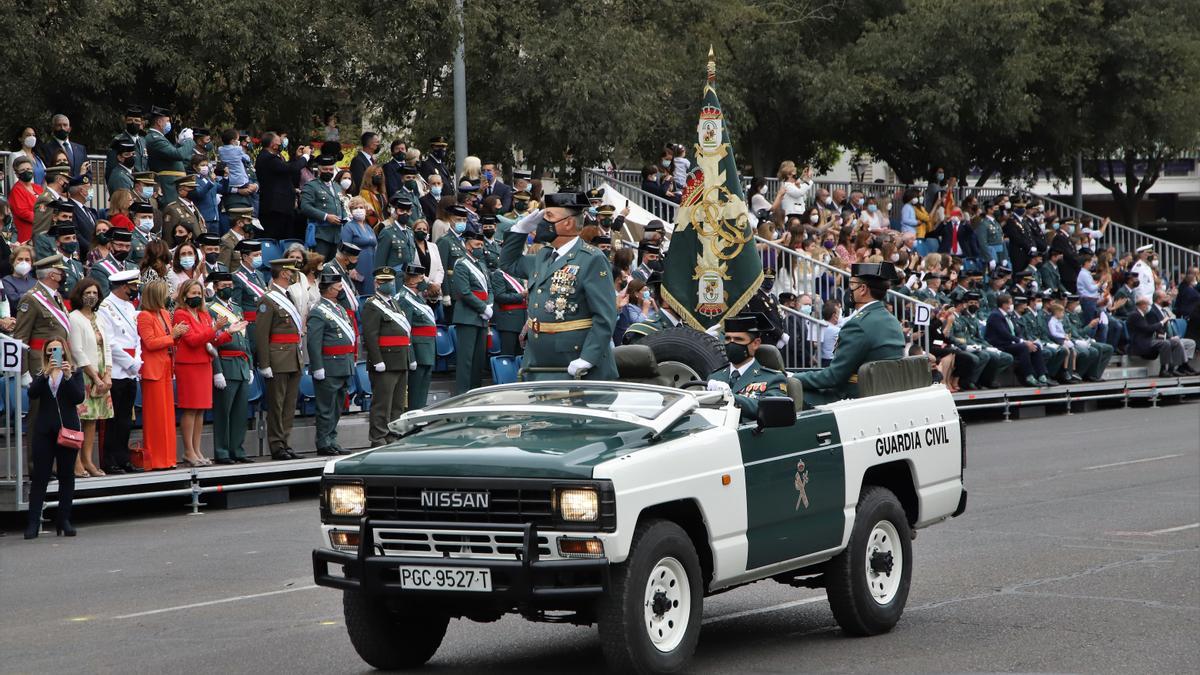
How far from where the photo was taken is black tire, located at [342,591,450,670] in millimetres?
8141

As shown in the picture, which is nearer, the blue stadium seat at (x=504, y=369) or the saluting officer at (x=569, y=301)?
the saluting officer at (x=569, y=301)

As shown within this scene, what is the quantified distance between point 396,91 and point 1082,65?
1820 cm

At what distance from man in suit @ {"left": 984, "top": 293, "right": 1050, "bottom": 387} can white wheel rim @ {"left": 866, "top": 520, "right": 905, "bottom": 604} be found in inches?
744

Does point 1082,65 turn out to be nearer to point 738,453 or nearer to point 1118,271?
point 1118,271

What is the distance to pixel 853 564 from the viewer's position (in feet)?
30.1

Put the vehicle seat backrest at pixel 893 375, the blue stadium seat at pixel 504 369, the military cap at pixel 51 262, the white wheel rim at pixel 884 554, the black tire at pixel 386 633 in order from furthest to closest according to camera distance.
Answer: the blue stadium seat at pixel 504 369, the military cap at pixel 51 262, the vehicle seat backrest at pixel 893 375, the white wheel rim at pixel 884 554, the black tire at pixel 386 633

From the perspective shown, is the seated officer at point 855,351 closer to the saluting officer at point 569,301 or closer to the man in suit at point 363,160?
the saluting officer at point 569,301

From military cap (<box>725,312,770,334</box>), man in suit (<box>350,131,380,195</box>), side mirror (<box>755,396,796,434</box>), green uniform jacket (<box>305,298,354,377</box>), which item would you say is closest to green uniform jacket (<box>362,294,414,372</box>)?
green uniform jacket (<box>305,298,354,377</box>)

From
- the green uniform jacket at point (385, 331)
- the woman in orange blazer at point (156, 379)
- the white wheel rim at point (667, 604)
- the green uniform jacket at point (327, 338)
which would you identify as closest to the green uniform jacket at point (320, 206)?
the green uniform jacket at point (385, 331)

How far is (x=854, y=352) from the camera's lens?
32.8ft

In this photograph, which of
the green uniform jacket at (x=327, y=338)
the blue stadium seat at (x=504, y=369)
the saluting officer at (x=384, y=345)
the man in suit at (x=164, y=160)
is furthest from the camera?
the man in suit at (x=164, y=160)

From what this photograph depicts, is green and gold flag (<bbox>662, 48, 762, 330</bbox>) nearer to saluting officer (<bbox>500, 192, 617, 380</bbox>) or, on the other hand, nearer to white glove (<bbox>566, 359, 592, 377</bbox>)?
saluting officer (<bbox>500, 192, 617, 380</bbox>)

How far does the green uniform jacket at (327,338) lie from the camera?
679 inches

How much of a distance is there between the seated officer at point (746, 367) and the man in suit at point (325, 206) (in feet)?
38.7
